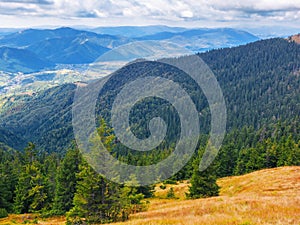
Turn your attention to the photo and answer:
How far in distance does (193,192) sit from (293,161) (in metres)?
48.6

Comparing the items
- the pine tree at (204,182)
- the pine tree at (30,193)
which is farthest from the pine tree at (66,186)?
the pine tree at (204,182)

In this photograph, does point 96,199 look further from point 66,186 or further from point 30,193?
point 30,193

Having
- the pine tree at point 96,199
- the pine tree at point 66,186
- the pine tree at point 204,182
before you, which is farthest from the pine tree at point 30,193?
the pine tree at point 96,199

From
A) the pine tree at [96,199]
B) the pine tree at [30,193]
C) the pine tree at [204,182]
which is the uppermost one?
the pine tree at [96,199]

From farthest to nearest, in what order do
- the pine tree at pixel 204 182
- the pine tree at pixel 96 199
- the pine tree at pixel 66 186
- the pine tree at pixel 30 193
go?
the pine tree at pixel 30 193, the pine tree at pixel 66 186, the pine tree at pixel 204 182, the pine tree at pixel 96 199

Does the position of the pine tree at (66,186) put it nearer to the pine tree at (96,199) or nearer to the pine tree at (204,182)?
the pine tree at (204,182)

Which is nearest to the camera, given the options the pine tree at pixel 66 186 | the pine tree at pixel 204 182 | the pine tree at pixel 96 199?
the pine tree at pixel 96 199

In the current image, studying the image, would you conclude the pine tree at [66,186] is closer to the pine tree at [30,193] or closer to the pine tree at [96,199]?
the pine tree at [30,193]

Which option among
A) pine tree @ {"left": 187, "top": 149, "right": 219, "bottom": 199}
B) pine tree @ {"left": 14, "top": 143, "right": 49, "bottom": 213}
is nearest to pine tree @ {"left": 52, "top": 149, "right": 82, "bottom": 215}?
pine tree @ {"left": 14, "top": 143, "right": 49, "bottom": 213}

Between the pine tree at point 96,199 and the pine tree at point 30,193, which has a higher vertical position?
the pine tree at point 96,199

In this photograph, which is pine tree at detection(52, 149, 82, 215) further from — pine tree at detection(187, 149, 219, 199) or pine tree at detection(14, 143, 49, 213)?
pine tree at detection(187, 149, 219, 199)

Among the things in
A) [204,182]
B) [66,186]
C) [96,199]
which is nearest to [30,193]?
[66,186]

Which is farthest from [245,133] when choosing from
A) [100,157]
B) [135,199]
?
[100,157]

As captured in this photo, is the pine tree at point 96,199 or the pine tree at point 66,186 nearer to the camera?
the pine tree at point 96,199
